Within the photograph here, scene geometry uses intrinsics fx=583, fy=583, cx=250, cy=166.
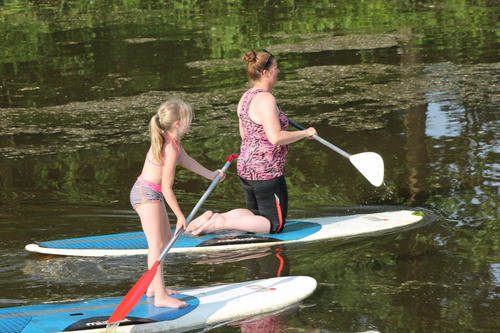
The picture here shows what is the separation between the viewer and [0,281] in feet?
12.4

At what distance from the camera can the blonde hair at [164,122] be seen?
3.18 metres

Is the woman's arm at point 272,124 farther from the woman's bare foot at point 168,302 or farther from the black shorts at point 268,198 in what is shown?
the woman's bare foot at point 168,302

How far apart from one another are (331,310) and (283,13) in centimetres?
1425

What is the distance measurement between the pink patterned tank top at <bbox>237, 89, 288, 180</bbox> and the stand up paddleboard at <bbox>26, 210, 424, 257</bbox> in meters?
0.49

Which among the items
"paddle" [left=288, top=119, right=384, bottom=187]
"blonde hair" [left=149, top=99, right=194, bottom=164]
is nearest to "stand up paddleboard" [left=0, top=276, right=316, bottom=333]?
"blonde hair" [left=149, top=99, right=194, bottom=164]

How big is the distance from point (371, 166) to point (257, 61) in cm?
138

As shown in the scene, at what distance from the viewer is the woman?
4055mm

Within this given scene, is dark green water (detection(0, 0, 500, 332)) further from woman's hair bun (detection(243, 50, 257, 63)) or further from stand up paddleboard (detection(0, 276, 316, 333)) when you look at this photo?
woman's hair bun (detection(243, 50, 257, 63))

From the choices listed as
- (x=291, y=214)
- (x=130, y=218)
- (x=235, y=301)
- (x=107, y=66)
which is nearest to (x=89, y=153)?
(x=130, y=218)

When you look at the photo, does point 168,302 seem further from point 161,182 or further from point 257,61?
point 257,61

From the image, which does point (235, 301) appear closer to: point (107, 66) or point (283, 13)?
point (107, 66)

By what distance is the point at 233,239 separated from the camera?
4402 mm

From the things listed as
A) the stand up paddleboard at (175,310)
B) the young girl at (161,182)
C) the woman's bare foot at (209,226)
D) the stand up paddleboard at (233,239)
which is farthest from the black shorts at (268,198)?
the young girl at (161,182)

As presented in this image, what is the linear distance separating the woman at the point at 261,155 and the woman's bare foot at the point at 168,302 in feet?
3.94
